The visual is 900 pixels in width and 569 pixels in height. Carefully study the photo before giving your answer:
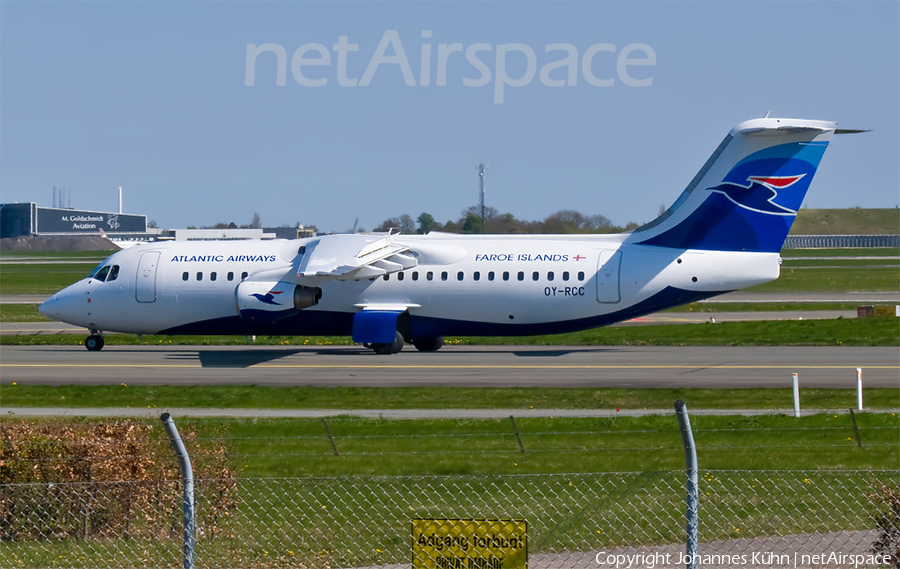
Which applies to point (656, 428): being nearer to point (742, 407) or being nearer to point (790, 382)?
point (742, 407)

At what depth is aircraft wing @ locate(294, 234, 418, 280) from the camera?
32719 mm

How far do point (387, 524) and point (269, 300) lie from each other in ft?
69.6

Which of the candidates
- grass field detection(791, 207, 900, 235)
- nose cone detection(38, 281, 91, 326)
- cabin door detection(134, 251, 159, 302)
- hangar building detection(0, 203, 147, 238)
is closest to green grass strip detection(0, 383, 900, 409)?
cabin door detection(134, 251, 159, 302)

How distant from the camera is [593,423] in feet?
67.2

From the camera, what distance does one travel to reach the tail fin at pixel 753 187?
30.7 meters

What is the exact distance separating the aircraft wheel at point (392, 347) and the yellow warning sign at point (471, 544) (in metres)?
25.0

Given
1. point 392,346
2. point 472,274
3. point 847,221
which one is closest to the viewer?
point 472,274

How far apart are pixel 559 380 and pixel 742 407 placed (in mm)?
5806

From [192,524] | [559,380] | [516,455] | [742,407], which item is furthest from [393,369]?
[192,524]

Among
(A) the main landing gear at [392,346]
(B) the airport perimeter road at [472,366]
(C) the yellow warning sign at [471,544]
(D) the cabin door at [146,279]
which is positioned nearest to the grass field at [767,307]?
(B) the airport perimeter road at [472,366]

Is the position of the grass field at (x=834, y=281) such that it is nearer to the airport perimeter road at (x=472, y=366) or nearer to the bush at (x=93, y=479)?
the airport perimeter road at (x=472, y=366)

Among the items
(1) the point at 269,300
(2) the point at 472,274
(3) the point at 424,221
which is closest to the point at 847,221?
(3) the point at 424,221

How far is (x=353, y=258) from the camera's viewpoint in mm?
33094

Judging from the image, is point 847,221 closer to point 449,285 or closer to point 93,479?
point 449,285
